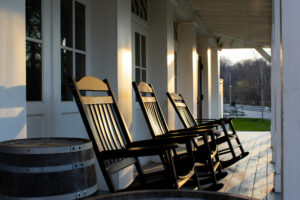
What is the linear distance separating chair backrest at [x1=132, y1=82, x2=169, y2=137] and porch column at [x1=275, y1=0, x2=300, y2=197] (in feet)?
7.32

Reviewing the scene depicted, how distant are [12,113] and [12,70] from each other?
0.23 meters

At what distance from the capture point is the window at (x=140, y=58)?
4.45 m

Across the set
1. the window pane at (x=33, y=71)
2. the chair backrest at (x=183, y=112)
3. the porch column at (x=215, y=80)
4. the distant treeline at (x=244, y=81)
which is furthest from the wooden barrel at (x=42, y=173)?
the distant treeline at (x=244, y=81)

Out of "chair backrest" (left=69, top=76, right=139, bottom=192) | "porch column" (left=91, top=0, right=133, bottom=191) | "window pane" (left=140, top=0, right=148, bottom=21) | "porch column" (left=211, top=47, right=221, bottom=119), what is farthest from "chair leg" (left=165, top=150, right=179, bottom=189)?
"porch column" (left=211, top=47, right=221, bottom=119)

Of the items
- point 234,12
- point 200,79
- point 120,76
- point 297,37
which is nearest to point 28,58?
point 120,76

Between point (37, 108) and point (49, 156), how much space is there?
1346 millimetres

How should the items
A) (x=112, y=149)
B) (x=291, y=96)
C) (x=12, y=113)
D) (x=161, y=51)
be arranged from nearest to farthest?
(x=291, y=96) < (x=12, y=113) < (x=112, y=149) < (x=161, y=51)

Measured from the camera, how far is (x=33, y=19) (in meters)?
2.46

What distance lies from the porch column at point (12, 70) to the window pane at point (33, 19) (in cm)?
54

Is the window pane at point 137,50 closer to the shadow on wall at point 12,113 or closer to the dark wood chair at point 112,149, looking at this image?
the dark wood chair at point 112,149

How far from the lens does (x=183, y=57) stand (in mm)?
6555

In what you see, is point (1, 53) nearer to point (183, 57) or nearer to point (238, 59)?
point (183, 57)

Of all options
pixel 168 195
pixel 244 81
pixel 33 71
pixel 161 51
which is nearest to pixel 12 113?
pixel 33 71

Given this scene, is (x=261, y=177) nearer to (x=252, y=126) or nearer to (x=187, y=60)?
(x=187, y=60)
